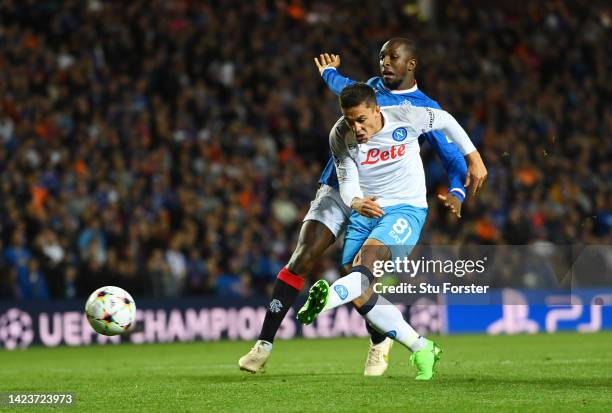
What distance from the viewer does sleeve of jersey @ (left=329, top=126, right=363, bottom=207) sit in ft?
27.7

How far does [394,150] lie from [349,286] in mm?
1306

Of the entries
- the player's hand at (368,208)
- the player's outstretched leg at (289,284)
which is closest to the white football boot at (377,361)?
the player's outstretched leg at (289,284)

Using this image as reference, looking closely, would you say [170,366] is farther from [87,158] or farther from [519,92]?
[519,92]

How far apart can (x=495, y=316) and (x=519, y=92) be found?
21.2 feet

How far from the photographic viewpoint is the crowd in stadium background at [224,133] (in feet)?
55.7

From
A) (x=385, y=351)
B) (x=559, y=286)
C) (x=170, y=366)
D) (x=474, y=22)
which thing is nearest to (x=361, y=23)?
(x=474, y=22)

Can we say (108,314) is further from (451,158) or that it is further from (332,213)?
(451,158)

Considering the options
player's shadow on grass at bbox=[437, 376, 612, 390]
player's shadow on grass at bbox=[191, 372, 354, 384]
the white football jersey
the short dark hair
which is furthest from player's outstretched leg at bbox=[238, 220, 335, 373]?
player's shadow on grass at bbox=[437, 376, 612, 390]

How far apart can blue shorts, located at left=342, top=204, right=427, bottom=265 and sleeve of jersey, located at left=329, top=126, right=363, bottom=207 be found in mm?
304

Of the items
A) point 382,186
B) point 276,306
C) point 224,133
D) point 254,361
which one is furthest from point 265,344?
point 224,133

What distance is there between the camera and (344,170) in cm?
854

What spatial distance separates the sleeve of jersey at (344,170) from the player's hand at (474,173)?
0.85 metres

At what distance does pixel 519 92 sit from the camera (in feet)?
75.7

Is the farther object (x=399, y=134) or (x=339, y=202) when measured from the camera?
(x=339, y=202)
